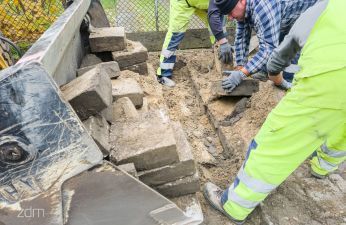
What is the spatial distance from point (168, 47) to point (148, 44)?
117 centimetres

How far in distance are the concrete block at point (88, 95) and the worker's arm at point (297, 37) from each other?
1272mm

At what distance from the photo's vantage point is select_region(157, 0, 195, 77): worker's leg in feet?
14.3

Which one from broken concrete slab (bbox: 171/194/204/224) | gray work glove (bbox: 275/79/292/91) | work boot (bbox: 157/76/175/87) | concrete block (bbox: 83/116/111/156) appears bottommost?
work boot (bbox: 157/76/175/87)

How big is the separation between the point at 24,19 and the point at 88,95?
3.64 metres

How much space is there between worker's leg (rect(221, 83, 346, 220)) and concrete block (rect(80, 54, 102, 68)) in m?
1.99

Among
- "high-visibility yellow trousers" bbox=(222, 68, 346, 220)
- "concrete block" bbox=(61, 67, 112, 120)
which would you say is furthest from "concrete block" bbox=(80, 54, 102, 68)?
"high-visibility yellow trousers" bbox=(222, 68, 346, 220)

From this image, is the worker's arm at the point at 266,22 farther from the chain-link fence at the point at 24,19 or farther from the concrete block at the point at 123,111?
the chain-link fence at the point at 24,19

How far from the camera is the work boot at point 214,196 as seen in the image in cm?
231

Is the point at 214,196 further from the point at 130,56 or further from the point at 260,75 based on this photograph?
the point at 260,75

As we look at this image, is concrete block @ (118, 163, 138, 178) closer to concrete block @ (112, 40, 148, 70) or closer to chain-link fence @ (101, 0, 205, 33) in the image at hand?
concrete block @ (112, 40, 148, 70)

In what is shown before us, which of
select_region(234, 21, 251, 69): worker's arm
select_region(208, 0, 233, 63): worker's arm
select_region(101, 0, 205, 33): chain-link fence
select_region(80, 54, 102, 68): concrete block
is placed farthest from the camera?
select_region(101, 0, 205, 33): chain-link fence

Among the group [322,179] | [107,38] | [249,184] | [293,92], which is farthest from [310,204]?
[107,38]

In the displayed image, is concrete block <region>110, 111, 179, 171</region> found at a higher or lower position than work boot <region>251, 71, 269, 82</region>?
higher

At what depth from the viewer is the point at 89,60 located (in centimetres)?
331
